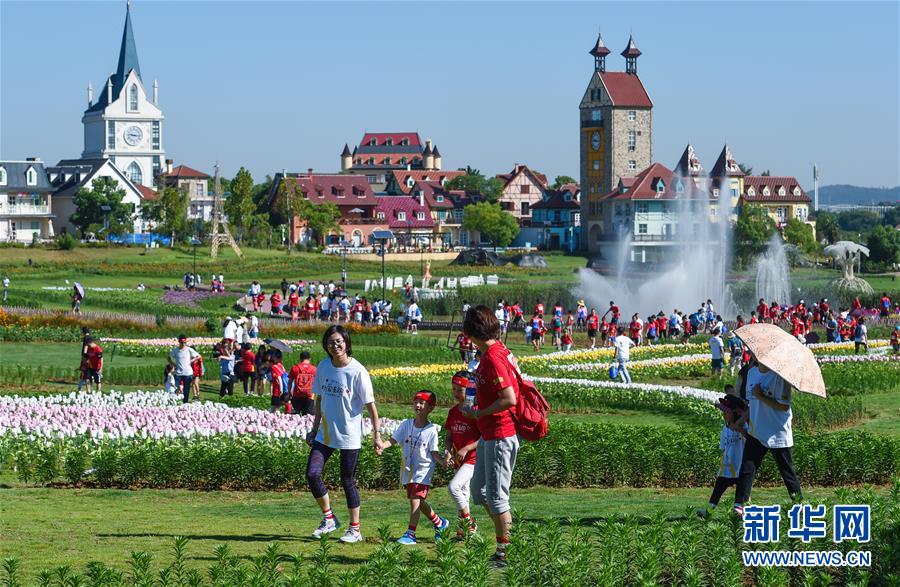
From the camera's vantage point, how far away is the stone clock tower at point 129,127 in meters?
155

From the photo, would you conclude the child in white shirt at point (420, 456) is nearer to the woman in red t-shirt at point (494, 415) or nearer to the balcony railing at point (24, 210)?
the woman in red t-shirt at point (494, 415)

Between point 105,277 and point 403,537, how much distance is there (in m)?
63.5

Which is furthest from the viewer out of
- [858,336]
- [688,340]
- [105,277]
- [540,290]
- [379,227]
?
[379,227]

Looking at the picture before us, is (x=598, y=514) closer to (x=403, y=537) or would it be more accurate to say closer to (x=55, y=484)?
(x=403, y=537)

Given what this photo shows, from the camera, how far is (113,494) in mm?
16375

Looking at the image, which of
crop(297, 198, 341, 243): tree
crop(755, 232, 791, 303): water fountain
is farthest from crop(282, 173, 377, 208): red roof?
crop(755, 232, 791, 303): water fountain

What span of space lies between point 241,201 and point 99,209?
11.9m

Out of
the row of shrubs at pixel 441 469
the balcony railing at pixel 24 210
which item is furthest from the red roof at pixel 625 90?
the row of shrubs at pixel 441 469

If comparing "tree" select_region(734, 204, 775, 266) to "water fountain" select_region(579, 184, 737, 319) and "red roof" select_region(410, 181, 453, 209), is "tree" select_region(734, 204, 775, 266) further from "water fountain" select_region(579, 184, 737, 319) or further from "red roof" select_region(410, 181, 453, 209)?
"red roof" select_region(410, 181, 453, 209)

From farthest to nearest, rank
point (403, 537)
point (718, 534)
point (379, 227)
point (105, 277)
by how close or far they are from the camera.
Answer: point (379, 227)
point (105, 277)
point (403, 537)
point (718, 534)

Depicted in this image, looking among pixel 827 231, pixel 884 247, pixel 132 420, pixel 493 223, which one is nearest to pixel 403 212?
pixel 493 223

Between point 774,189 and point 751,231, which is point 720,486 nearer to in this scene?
point 751,231

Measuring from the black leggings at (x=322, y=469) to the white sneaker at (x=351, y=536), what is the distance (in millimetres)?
226

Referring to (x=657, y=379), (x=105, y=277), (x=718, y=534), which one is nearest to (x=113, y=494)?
(x=718, y=534)
